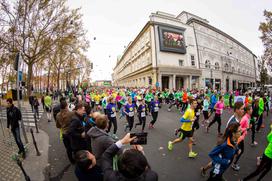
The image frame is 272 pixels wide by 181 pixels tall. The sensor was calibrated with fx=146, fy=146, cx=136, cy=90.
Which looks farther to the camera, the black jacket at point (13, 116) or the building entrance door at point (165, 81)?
the building entrance door at point (165, 81)

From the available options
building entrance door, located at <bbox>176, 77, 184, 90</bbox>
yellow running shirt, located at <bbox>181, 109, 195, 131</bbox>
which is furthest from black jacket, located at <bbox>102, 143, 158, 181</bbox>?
building entrance door, located at <bbox>176, 77, 184, 90</bbox>

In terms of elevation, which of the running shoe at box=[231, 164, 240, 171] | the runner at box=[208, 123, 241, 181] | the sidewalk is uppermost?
the runner at box=[208, 123, 241, 181]

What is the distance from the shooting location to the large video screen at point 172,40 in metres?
28.8

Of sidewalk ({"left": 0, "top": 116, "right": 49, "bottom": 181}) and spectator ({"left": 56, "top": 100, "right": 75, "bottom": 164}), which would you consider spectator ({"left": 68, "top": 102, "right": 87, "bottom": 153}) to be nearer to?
spectator ({"left": 56, "top": 100, "right": 75, "bottom": 164})

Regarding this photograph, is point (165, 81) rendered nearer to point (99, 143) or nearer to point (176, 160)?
point (176, 160)

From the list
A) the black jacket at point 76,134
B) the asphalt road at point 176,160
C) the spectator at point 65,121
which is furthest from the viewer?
the spectator at point 65,121

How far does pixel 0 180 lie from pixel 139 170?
4471 millimetres

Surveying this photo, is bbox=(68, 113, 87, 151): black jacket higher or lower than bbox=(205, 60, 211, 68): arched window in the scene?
lower

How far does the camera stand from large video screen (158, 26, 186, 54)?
28.8m

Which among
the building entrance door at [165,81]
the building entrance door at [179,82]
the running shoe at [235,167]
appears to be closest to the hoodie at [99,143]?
the running shoe at [235,167]

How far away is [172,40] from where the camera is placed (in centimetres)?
2992

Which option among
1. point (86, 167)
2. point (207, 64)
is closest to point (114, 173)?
point (86, 167)

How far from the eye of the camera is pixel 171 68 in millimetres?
29438

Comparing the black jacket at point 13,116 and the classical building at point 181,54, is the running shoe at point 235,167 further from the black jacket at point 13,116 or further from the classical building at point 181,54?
the classical building at point 181,54
